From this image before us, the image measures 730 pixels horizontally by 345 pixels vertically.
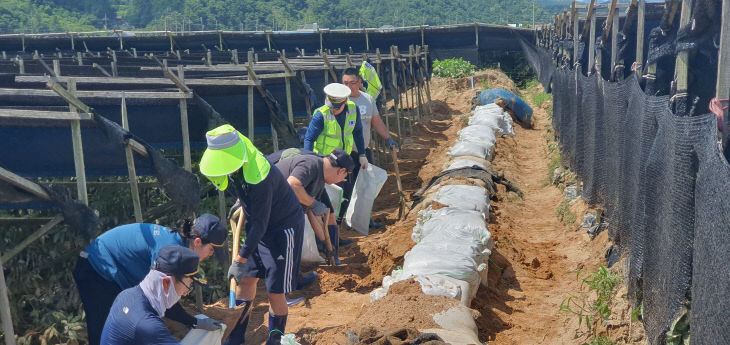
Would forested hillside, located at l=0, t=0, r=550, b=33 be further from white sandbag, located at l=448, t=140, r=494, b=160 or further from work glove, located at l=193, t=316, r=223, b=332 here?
work glove, located at l=193, t=316, r=223, b=332

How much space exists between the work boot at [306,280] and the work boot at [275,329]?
50.3 inches

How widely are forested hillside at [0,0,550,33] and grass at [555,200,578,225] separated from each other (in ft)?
149

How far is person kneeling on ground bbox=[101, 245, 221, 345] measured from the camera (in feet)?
13.0

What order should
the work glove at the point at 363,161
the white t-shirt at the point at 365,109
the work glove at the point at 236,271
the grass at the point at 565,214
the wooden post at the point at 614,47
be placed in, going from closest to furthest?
the work glove at the point at 236,271, the work glove at the point at 363,161, the grass at the point at 565,214, the white t-shirt at the point at 365,109, the wooden post at the point at 614,47

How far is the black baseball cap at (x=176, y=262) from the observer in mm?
4077

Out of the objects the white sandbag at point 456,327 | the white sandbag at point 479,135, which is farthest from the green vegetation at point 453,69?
the white sandbag at point 456,327

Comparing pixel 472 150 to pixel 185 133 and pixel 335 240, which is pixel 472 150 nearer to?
pixel 335 240

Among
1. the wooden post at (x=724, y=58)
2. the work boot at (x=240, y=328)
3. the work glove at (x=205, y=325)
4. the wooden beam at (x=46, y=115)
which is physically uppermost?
the wooden post at (x=724, y=58)

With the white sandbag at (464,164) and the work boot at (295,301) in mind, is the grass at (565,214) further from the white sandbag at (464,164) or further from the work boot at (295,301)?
the work boot at (295,301)

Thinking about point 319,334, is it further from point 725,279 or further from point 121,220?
point 725,279

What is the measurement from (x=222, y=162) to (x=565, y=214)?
5728 millimetres

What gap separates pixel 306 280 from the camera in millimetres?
6844

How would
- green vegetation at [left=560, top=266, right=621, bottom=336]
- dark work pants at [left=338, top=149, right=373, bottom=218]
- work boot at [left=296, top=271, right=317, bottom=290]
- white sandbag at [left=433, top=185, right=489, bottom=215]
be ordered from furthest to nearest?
1. dark work pants at [left=338, top=149, right=373, bottom=218]
2. white sandbag at [left=433, top=185, right=489, bottom=215]
3. work boot at [left=296, top=271, right=317, bottom=290]
4. green vegetation at [left=560, top=266, right=621, bottom=336]

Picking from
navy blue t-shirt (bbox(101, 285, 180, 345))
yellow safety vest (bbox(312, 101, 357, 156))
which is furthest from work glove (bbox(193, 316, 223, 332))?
A: yellow safety vest (bbox(312, 101, 357, 156))
